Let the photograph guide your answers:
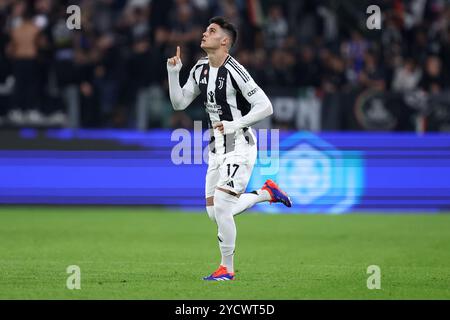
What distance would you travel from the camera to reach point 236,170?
420 inches

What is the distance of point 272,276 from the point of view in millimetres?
10734

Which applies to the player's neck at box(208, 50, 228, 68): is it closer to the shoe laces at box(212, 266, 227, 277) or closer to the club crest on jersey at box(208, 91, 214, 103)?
the club crest on jersey at box(208, 91, 214, 103)

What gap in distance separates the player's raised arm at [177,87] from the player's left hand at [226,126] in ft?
2.28

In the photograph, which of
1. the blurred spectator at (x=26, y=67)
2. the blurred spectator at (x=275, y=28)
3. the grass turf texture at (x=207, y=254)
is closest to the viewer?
the grass turf texture at (x=207, y=254)

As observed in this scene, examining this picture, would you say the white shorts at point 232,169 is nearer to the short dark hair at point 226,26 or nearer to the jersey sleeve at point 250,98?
the jersey sleeve at point 250,98

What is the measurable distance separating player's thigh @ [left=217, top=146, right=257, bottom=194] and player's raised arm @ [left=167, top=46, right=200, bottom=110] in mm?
782

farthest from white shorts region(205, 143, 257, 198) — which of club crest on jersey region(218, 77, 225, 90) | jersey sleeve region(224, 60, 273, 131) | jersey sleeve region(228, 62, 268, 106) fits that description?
club crest on jersey region(218, 77, 225, 90)

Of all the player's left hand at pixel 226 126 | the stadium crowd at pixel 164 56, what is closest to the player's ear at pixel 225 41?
the player's left hand at pixel 226 126

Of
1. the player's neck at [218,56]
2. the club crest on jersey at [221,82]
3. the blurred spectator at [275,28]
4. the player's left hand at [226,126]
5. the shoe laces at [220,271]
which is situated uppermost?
the blurred spectator at [275,28]

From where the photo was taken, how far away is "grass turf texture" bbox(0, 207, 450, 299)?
967 cm

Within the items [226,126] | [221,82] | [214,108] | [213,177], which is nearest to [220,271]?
[213,177]

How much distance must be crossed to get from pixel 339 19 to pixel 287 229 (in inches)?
336

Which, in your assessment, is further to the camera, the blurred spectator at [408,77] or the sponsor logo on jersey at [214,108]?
the blurred spectator at [408,77]

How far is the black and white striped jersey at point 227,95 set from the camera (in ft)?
35.0
